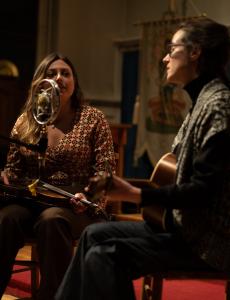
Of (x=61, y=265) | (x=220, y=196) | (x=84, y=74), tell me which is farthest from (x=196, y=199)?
(x=84, y=74)

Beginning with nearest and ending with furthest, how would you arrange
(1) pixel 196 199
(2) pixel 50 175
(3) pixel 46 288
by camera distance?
(1) pixel 196 199
(3) pixel 46 288
(2) pixel 50 175

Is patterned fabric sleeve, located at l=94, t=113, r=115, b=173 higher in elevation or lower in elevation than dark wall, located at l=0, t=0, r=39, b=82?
lower

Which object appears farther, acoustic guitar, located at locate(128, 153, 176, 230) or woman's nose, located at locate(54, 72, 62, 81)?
woman's nose, located at locate(54, 72, 62, 81)

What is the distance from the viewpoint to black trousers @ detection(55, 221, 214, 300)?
1.85 meters

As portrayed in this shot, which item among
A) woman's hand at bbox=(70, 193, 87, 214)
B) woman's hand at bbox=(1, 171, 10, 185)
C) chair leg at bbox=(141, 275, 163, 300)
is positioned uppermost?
woman's hand at bbox=(1, 171, 10, 185)

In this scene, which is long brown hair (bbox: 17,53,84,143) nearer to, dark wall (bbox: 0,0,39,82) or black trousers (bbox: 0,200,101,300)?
black trousers (bbox: 0,200,101,300)

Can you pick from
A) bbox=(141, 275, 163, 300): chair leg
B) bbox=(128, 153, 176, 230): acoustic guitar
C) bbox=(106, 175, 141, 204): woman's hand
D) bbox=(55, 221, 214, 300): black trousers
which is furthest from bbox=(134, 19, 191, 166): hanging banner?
bbox=(106, 175, 141, 204): woman's hand

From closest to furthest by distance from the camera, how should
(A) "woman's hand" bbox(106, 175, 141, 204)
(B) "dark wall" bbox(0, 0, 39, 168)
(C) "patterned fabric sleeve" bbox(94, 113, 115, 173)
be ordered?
1. (A) "woman's hand" bbox(106, 175, 141, 204)
2. (C) "patterned fabric sleeve" bbox(94, 113, 115, 173)
3. (B) "dark wall" bbox(0, 0, 39, 168)

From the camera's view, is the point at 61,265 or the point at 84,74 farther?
the point at 84,74

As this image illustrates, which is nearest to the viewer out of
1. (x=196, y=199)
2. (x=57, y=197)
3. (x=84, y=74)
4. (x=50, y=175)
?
(x=196, y=199)

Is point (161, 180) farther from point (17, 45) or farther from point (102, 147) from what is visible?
point (17, 45)

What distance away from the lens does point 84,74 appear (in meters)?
7.13

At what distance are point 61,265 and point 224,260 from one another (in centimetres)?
85

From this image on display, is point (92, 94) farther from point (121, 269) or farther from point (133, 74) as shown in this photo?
point (121, 269)
